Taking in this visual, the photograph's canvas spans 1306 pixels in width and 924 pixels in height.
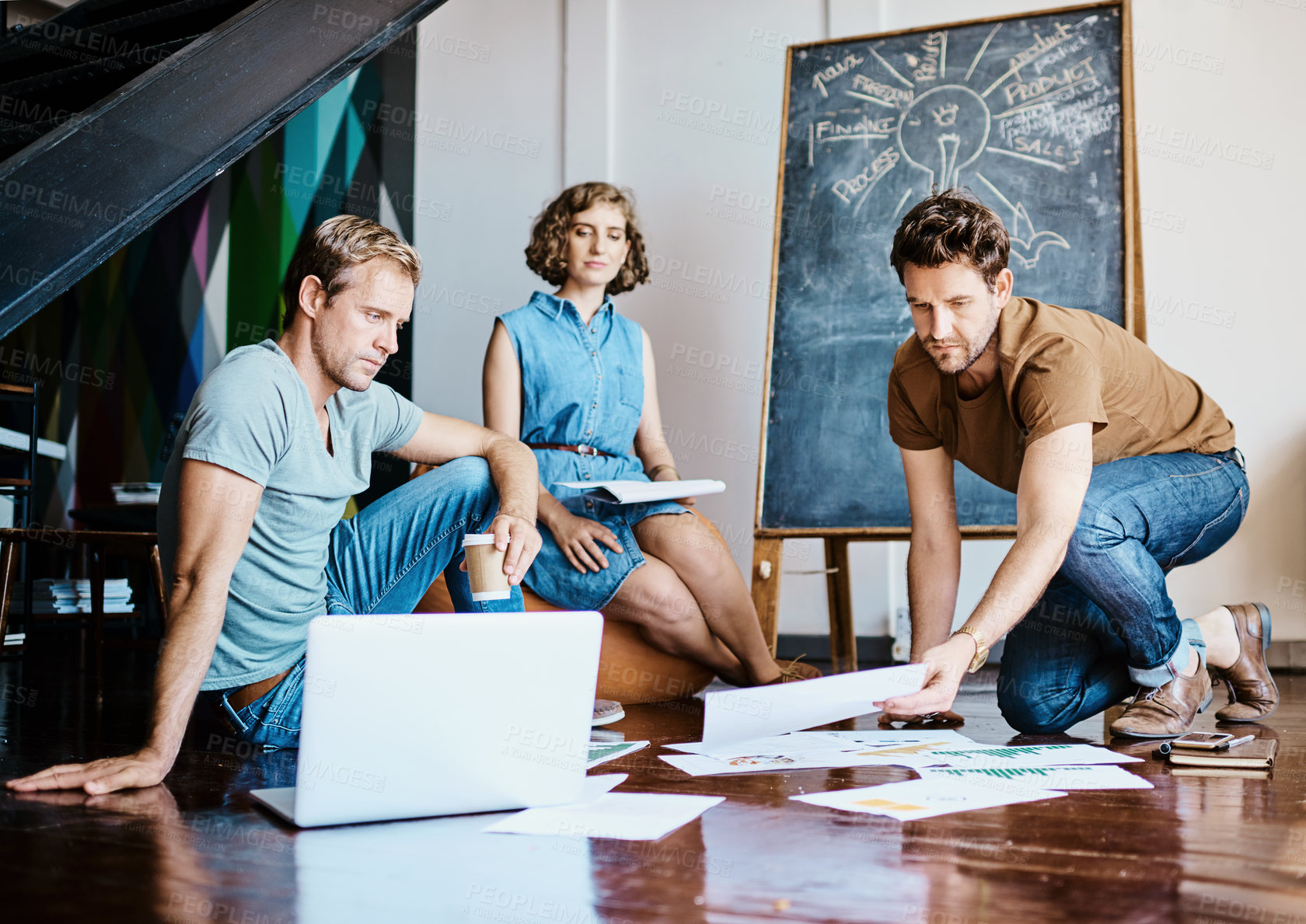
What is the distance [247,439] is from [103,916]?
650 mm

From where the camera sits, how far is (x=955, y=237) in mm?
1624

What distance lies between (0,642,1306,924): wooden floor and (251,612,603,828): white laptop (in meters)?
0.05

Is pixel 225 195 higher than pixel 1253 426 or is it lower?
higher

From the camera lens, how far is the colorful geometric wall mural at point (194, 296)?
167 inches

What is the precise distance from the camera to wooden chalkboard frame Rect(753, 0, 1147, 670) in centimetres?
267

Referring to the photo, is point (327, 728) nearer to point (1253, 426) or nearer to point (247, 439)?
point (247, 439)

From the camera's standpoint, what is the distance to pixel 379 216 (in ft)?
13.9

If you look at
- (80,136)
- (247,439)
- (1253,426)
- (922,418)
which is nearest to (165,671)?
(247,439)

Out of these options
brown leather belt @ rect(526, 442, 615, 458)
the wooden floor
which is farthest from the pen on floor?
brown leather belt @ rect(526, 442, 615, 458)

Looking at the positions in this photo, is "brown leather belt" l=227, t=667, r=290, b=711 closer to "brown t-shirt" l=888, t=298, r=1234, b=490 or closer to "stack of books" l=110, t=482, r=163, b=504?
"brown t-shirt" l=888, t=298, r=1234, b=490

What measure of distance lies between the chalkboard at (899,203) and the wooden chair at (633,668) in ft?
1.87

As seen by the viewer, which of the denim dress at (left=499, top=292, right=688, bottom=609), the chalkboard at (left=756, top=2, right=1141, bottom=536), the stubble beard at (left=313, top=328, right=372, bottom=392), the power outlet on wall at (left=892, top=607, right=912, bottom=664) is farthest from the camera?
the power outlet on wall at (left=892, top=607, right=912, bottom=664)

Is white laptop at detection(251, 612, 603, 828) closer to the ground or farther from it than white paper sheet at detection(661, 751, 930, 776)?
farther from it

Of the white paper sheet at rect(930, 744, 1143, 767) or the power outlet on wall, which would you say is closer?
the white paper sheet at rect(930, 744, 1143, 767)
